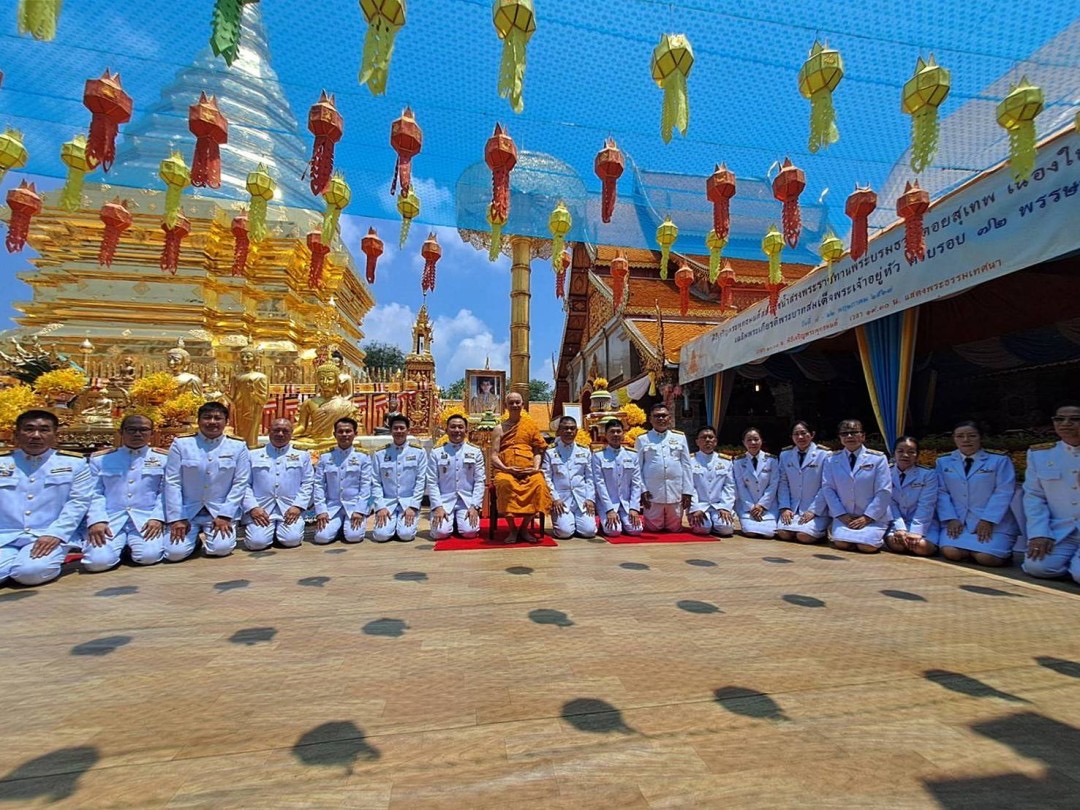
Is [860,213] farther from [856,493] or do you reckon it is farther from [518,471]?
[518,471]

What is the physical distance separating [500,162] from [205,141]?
10.9 ft

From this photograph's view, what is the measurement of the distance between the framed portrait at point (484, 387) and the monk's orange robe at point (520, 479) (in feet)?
46.8

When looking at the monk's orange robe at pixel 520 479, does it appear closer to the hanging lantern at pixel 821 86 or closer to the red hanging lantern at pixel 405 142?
the red hanging lantern at pixel 405 142

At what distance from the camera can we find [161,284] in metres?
13.2

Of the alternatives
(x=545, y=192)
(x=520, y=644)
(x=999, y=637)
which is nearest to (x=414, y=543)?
(x=520, y=644)

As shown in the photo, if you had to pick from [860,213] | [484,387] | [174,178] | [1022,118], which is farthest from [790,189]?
[484,387]

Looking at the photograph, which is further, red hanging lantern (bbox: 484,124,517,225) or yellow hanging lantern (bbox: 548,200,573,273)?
yellow hanging lantern (bbox: 548,200,573,273)

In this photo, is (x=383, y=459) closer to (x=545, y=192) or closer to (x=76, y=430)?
(x=76, y=430)

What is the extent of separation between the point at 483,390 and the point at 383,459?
589 inches

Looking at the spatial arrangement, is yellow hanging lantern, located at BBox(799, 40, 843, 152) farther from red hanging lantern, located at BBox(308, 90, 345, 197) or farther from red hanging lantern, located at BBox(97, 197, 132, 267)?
red hanging lantern, located at BBox(97, 197, 132, 267)

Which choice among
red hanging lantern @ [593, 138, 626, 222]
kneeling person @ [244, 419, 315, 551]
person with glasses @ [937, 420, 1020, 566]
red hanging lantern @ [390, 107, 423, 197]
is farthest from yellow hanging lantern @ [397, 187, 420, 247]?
person with glasses @ [937, 420, 1020, 566]

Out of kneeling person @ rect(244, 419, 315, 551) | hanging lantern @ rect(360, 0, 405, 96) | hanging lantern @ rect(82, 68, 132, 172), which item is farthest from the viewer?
hanging lantern @ rect(82, 68, 132, 172)

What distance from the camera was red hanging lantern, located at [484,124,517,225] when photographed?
18.7ft

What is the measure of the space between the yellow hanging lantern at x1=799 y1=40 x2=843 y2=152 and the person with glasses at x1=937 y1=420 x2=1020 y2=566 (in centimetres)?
282
